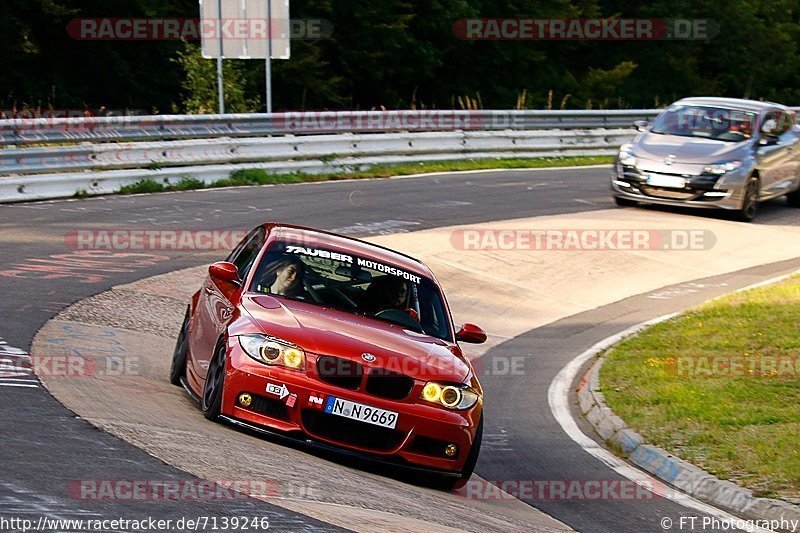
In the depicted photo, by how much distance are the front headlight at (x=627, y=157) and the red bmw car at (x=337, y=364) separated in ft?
40.8

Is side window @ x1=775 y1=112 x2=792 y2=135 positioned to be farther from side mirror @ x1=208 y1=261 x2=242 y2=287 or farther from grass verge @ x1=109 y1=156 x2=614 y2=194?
side mirror @ x1=208 y1=261 x2=242 y2=287

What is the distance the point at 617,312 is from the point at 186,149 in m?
8.75

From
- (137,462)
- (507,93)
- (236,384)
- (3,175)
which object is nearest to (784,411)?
(236,384)

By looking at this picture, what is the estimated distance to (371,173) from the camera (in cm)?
2483

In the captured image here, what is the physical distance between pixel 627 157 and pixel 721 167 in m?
1.49

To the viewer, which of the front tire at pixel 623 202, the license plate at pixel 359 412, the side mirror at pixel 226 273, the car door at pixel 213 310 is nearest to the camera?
the license plate at pixel 359 412

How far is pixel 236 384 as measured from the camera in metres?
8.14

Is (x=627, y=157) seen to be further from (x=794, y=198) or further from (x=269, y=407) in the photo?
(x=269, y=407)

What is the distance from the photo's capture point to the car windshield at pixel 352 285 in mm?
9203

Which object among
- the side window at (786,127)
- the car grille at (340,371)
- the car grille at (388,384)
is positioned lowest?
the car grille at (388,384)

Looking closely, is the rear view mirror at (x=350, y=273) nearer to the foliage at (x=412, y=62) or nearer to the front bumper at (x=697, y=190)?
the front bumper at (x=697, y=190)

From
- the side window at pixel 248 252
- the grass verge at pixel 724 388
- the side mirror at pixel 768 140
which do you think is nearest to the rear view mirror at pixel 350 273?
the side window at pixel 248 252

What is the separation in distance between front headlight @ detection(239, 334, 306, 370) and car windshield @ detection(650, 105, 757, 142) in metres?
15.1

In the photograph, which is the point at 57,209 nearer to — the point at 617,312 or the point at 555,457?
the point at 617,312
